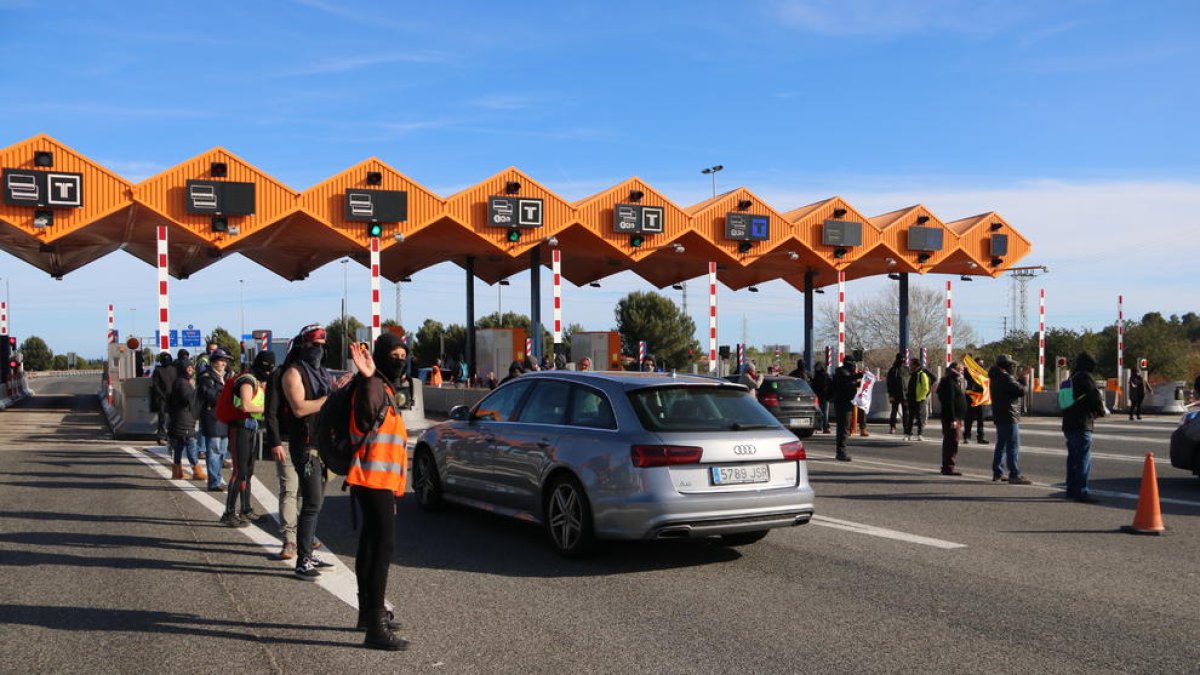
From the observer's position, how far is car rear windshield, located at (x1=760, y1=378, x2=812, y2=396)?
69.4ft

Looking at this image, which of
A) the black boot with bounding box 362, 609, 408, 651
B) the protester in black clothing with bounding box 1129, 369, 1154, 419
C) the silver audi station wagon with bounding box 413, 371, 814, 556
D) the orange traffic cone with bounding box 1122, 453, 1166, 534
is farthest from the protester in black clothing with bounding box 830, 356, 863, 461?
the protester in black clothing with bounding box 1129, 369, 1154, 419

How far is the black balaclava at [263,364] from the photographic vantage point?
876 centimetres

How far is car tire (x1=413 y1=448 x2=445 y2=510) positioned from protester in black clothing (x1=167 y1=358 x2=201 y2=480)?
4124mm

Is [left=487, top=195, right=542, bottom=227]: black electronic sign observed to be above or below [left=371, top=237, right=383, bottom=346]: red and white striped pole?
above

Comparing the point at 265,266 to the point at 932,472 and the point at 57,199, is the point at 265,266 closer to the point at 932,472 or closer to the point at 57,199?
the point at 57,199

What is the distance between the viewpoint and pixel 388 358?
580 cm

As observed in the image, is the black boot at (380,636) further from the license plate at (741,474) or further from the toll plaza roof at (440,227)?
the toll plaza roof at (440,227)

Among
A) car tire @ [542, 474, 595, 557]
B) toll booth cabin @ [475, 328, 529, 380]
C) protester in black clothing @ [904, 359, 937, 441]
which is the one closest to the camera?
car tire @ [542, 474, 595, 557]

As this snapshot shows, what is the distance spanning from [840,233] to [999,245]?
6.59 meters

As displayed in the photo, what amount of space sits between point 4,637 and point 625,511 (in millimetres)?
3904

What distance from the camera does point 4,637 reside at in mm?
5605

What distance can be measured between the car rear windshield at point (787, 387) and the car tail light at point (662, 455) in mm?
14092

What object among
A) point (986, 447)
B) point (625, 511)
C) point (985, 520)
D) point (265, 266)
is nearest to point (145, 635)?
point (625, 511)

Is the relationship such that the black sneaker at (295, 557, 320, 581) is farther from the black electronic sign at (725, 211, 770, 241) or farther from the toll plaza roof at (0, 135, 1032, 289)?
the black electronic sign at (725, 211, 770, 241)
